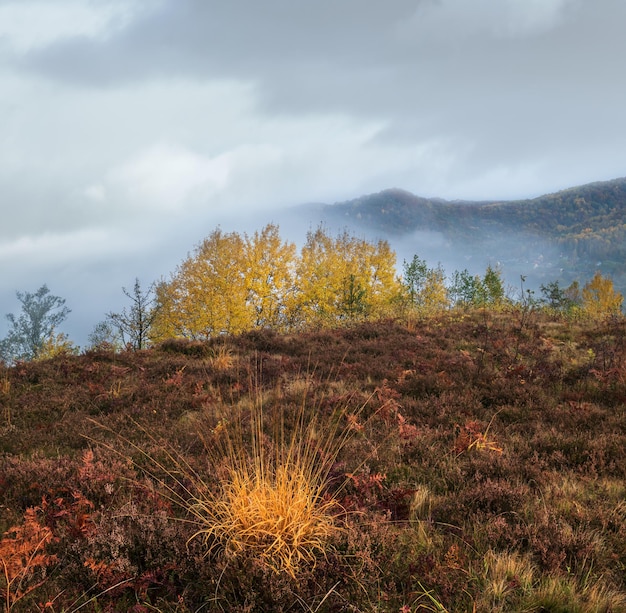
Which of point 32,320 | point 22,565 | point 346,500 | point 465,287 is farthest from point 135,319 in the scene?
point 32,320

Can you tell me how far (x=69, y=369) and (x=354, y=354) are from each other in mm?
6525

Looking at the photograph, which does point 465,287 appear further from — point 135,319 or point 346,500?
point 346,500

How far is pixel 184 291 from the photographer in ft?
95.1

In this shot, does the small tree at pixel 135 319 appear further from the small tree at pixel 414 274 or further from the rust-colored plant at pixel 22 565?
the rust-colored plant at pixel 22 565

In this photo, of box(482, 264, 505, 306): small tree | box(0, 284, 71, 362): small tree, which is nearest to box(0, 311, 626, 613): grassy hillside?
box(482, 264, 505, 306): small tree

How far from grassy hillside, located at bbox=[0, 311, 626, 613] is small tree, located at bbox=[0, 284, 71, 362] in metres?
56.5

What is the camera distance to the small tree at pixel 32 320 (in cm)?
5344

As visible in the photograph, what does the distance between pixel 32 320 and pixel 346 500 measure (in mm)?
65136

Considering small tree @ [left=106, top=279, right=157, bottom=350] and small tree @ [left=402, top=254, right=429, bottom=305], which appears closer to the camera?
small tree @ [left=106, top=279, right=157, bottom=350]

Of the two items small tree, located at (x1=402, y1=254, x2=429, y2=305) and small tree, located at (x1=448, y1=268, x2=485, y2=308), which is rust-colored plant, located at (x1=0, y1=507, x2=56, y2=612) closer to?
small tree, located at (x1=402, y1=254, x2=429, y2=305)

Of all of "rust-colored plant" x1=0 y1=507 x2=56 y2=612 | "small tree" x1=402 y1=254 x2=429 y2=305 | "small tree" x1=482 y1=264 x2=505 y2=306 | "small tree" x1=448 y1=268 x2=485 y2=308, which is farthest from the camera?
"small tree" x1=448 y1=268 x2=485 y2=308

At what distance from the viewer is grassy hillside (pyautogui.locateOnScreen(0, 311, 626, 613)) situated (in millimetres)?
2449

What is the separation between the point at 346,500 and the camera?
327 cm

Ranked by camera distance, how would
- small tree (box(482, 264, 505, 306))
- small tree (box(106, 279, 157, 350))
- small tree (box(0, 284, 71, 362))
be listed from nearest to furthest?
small tree (box(106, 279, 157, 350)) < small tree (box(482, 264, 505, 306)) < small tree (box(0, 284, 71, 362))
